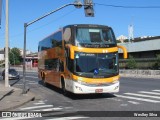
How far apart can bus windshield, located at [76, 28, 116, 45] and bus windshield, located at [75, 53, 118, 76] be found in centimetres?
71

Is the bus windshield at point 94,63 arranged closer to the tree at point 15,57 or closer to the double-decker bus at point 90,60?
the double-decker bus at point 90,60

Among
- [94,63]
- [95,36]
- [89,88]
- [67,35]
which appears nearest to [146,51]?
[67,35]

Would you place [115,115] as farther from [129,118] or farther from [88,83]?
[88,83]

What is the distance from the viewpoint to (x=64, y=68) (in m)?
20.0

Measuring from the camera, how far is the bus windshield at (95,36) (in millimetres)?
18641

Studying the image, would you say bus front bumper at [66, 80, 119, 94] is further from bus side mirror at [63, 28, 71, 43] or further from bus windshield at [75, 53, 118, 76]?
bus side mirror at [63, 28, 71, 43]

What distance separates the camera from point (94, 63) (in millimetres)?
18344

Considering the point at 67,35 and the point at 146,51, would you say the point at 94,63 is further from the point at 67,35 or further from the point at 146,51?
the point at 146,51

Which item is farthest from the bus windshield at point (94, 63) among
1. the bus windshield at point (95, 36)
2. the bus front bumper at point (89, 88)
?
the bus windshield at point (95, 36)

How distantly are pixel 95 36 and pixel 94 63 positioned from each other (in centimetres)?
150

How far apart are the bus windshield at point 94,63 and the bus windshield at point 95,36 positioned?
0.71m

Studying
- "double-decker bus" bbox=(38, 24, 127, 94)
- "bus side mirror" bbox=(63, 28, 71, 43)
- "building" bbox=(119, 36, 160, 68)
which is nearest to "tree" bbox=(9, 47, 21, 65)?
"building" bbox=(119, 36, 160, 68)

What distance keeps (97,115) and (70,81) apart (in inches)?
243

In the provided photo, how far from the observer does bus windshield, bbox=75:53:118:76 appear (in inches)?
720
